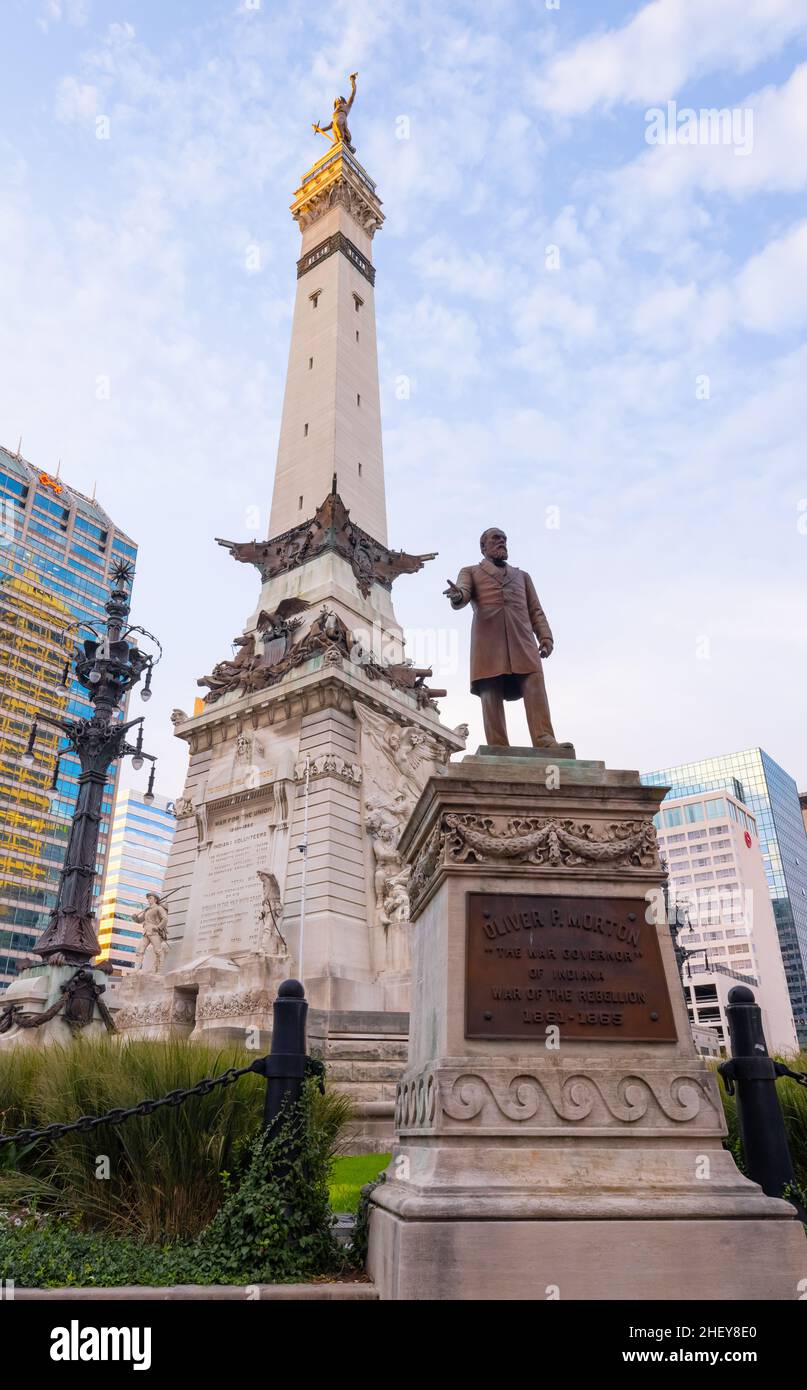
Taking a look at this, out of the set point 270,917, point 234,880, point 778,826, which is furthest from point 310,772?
point 778,826

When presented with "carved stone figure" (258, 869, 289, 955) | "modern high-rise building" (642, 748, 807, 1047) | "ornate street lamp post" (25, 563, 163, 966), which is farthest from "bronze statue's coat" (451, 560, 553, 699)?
"modern high-rise building" (642, 748, 807, 1047)

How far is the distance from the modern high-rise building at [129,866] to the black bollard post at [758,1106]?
10791 centimetres

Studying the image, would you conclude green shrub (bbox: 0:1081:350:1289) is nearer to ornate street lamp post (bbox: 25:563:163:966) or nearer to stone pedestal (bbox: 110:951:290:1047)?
ornate street lamp post (bbox: 25:563:163:966)

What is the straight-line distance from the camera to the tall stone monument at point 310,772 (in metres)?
21.3

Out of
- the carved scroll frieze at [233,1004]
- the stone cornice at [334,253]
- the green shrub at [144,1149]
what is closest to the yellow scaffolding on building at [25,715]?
the stone cornice at [334,253]

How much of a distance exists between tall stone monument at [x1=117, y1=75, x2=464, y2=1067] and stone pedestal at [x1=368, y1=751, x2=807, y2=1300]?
443 inches

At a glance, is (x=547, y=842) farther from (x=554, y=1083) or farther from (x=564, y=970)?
(x=554, y=1083)

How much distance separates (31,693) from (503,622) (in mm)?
76944

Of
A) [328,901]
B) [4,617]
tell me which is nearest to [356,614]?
[328,901]

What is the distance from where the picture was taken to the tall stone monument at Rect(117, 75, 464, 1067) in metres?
21.3

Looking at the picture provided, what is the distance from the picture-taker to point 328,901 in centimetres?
2186

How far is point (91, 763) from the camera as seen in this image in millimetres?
18703
